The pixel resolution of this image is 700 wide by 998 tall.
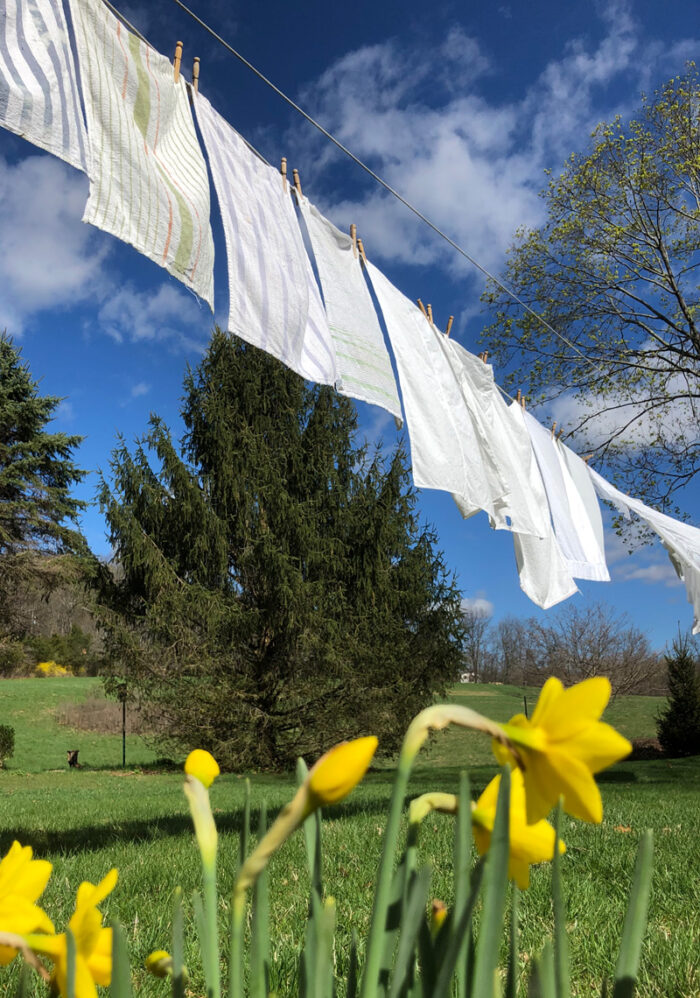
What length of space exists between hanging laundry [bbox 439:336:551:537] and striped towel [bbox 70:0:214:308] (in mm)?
1763

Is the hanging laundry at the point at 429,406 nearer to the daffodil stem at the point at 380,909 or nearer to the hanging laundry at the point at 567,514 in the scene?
the hanging laundry at the point at 567,514

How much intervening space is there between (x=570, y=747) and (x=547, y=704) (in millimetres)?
27

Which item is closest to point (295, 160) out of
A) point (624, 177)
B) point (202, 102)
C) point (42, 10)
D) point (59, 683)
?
point (202, 102)

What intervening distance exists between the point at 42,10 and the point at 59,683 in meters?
25.4

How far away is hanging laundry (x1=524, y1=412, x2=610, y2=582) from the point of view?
182 inches

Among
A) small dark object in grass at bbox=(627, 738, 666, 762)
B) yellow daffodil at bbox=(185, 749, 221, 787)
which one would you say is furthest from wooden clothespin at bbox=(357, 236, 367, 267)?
small dark object in grass at bbox=(627, 738, 666, 762)

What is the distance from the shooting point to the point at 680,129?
356 inches

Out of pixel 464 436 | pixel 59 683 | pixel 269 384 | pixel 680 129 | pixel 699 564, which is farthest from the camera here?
pixel 59 683

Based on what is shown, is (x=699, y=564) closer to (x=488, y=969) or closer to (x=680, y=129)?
(x=488, y=969)

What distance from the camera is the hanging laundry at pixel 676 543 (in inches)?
203

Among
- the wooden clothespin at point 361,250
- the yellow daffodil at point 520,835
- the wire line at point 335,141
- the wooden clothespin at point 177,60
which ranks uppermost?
the wire line at point 335,141

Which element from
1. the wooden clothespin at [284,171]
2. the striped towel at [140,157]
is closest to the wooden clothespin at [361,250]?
the wooden clothespin at [284,171]

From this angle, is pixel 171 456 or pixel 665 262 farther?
pixel 171 456

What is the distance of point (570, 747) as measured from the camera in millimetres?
351
